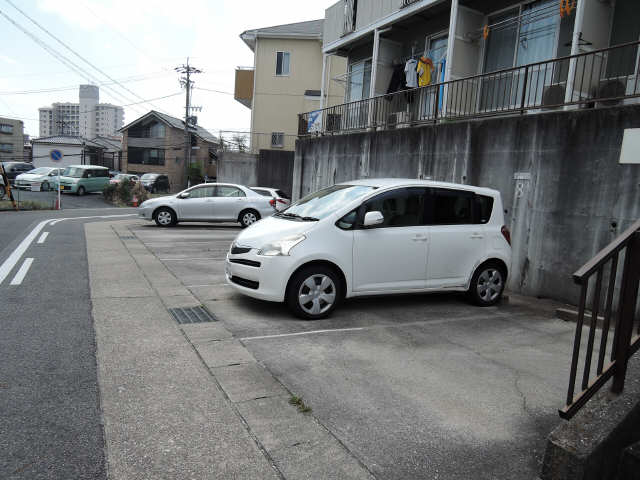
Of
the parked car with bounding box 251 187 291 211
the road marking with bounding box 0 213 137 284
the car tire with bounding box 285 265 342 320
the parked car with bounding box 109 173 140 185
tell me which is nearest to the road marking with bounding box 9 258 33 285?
the road marking with bounding box 0 213 137 284

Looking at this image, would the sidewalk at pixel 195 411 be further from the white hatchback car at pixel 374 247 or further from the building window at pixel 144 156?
the building window at pixel 144 156

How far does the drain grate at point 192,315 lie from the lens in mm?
5752

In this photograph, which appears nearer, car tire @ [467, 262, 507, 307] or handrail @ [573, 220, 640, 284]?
handrail @ [573, 220, 640, 284]

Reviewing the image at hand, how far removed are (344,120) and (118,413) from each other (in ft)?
42.7

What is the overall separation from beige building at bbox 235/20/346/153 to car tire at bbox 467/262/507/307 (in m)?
23.9

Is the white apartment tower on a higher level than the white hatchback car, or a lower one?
higher

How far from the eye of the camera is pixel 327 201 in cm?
666

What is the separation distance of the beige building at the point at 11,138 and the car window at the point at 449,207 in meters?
68.8

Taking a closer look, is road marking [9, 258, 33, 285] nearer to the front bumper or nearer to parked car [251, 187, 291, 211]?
the front bumper

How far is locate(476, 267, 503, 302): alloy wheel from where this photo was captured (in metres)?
7.02

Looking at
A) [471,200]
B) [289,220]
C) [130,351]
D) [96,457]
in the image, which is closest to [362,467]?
[96,457]

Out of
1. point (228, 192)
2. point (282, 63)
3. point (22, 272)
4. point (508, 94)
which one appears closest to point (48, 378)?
point (22, 272)

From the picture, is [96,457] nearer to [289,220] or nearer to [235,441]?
[235,441]

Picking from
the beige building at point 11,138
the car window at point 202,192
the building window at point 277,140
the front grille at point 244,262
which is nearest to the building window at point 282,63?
the building window at point 277,140
